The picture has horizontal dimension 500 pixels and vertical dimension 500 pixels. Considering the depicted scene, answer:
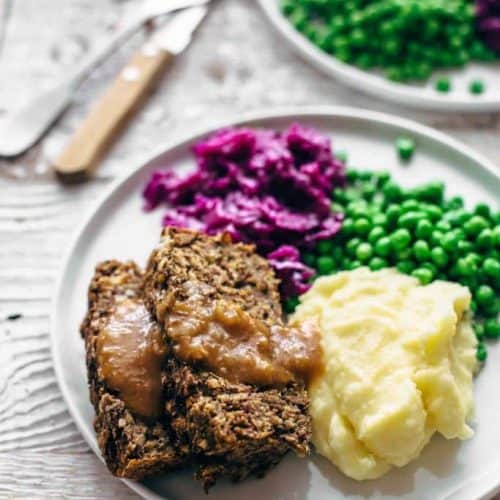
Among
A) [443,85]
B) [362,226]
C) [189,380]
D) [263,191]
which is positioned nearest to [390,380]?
[189,380]

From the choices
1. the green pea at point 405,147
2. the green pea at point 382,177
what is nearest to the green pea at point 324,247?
the green pea at point 382,177

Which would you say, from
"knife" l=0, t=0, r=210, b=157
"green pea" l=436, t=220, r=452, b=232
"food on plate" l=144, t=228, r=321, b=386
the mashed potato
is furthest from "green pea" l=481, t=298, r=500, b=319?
"knife" l=0, t=0, r=210, b=157

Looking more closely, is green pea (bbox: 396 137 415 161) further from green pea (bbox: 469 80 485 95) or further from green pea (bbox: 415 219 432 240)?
green pea (bbox: 469 80 485 95)

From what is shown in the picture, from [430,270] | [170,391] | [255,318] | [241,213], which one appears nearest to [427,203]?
[430,270]

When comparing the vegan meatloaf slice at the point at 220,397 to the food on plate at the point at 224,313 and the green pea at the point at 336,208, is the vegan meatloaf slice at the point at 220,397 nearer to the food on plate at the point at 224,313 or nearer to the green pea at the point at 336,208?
the food on plate at the point at 224,313

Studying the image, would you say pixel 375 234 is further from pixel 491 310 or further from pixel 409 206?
pixel 491 310

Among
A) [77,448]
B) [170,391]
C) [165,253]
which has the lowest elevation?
[77,448]

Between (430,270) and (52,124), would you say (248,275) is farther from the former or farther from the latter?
(52,124)
